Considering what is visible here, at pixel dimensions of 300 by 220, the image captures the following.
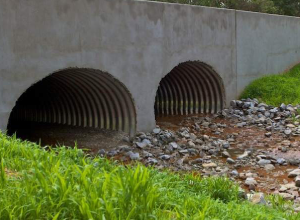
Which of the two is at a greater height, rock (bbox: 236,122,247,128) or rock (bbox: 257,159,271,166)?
rock (bbox: 236,122,247,128)

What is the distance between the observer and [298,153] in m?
8.44

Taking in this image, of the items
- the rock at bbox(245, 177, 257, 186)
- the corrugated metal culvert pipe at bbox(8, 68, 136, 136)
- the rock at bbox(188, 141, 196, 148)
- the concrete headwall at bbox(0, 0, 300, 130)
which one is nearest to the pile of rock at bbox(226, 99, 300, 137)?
the concrete headwall at bbox(0, 0, 300, 130)

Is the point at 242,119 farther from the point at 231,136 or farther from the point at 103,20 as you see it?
the point at 103,20

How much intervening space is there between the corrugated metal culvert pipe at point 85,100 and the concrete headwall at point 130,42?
29 centimetres

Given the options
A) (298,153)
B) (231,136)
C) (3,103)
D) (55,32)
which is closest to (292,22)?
(231,136)

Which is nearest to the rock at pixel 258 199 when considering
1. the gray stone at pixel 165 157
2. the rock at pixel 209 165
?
the rock at pixel 209 165

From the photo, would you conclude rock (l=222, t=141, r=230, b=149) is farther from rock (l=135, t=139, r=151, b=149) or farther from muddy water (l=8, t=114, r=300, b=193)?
rock (l=135, t=139, r=151, b=149)

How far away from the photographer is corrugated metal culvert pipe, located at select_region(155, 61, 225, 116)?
39.4 ft

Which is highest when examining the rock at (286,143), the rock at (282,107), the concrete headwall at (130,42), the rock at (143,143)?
the concrete headwall at (130,42)

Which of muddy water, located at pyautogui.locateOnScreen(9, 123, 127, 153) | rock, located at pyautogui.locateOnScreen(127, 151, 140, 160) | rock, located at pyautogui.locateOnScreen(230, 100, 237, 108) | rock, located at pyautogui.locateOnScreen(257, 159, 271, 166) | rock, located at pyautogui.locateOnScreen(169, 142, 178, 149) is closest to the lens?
rock, located at pyautogui.locateOnScreen(257, 159, 271, 166)

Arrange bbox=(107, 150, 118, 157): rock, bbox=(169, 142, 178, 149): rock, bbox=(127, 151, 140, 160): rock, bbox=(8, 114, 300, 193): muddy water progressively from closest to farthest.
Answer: bbox=(8, 114, 300, 193): muddy water → bbox=(127, 151, 140, 160): rock → bbox=(107, 150, 118, 157): rock → bbox=(169, 142, 178, 149): rock

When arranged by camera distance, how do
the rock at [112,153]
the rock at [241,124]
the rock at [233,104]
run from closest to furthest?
the rock at [112,153], the rock at [241,124], the rock at [233,104]

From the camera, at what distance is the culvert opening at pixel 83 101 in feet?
29.8

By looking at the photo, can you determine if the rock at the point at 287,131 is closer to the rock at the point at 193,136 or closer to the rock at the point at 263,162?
the rock at the point at 193,136
